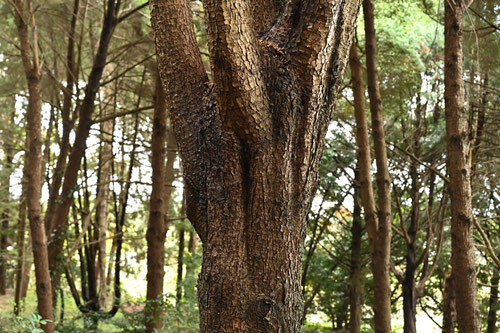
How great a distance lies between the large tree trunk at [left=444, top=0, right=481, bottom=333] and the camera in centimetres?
465

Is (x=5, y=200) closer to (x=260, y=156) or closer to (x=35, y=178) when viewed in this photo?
(x=35, y=178)

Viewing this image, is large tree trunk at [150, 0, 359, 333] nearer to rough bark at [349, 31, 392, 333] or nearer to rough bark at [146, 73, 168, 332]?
rough bark at [349, 31, 392, 333]

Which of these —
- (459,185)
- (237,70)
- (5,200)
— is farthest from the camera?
(5,200)

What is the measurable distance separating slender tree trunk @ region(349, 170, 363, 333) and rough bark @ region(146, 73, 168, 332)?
426 centimetres

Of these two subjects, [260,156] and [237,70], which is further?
[260,156]

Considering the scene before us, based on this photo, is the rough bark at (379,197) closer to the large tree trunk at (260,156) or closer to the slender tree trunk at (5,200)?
the large tree trunk at (260,156)

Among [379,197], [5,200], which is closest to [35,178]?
Result: [379,197]

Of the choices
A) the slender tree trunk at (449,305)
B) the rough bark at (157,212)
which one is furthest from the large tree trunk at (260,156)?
the slender tree trunk at (449,305)

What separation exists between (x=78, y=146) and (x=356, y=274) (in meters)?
5.55

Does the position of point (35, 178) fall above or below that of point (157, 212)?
above

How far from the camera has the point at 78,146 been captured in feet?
25.0

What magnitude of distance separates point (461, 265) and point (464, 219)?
40cm

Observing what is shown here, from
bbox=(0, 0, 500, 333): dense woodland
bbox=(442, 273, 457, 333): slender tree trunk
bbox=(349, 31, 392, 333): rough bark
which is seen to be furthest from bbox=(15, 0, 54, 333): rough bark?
bbox=(442, 273, 457, 333): slender tree trunk

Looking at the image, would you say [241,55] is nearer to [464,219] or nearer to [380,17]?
[464,219]
